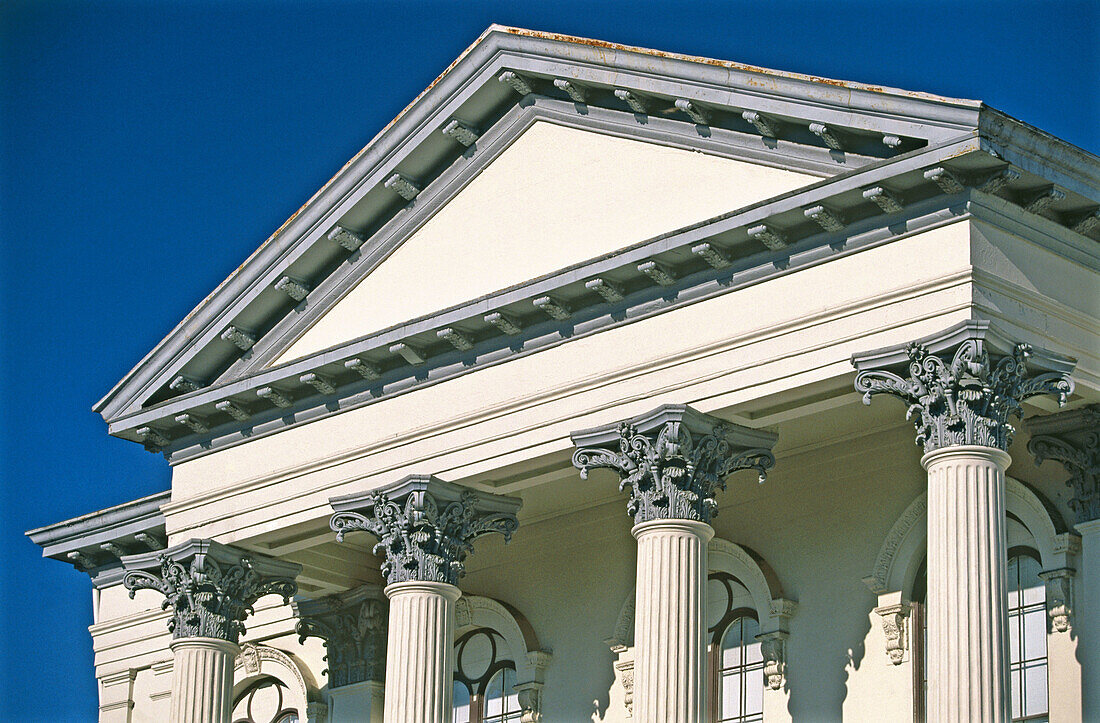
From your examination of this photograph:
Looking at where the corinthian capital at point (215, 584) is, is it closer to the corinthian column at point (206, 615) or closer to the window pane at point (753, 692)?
the corinthian column at point (206, 615)

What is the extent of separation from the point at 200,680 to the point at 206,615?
0.88 meters

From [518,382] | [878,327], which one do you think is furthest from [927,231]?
[518,382]

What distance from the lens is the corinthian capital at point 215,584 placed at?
29.8m

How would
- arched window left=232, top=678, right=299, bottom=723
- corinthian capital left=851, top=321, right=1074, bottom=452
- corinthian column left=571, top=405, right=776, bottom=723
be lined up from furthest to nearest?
arched window left=232, top=678, right=299, bottom=723 < corinthian column left=571, top=405, right=776, bottom=723 < corinthian capital left=851, top=321, right=1074, bottom=452

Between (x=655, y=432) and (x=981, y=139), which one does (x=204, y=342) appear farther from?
(x=981, y=139)

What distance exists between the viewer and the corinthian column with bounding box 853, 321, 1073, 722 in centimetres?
A: 2222

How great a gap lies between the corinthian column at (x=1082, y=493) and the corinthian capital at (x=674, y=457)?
127 inches

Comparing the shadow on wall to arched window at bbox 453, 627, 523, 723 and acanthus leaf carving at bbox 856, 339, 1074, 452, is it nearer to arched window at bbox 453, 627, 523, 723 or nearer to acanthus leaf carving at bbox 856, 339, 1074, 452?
acanthus leaf carving at bbox 856, 339, 1074, 452

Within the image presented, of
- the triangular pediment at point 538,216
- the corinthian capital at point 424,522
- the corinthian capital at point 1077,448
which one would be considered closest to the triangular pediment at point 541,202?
the triangular pediment at point 538,216

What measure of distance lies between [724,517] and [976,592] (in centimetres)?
715

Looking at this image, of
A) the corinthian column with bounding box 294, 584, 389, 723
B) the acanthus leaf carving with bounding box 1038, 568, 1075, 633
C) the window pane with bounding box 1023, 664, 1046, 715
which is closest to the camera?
the acanthus leaf carving with bounding box 1038, 568, 1075, 633

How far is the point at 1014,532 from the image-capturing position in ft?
86.9

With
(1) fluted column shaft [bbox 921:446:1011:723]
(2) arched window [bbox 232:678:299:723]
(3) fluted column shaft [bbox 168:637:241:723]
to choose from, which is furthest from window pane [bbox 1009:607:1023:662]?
(2) arched window [bbox 232:678:299:723]

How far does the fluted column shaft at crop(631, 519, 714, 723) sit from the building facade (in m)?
0.04
